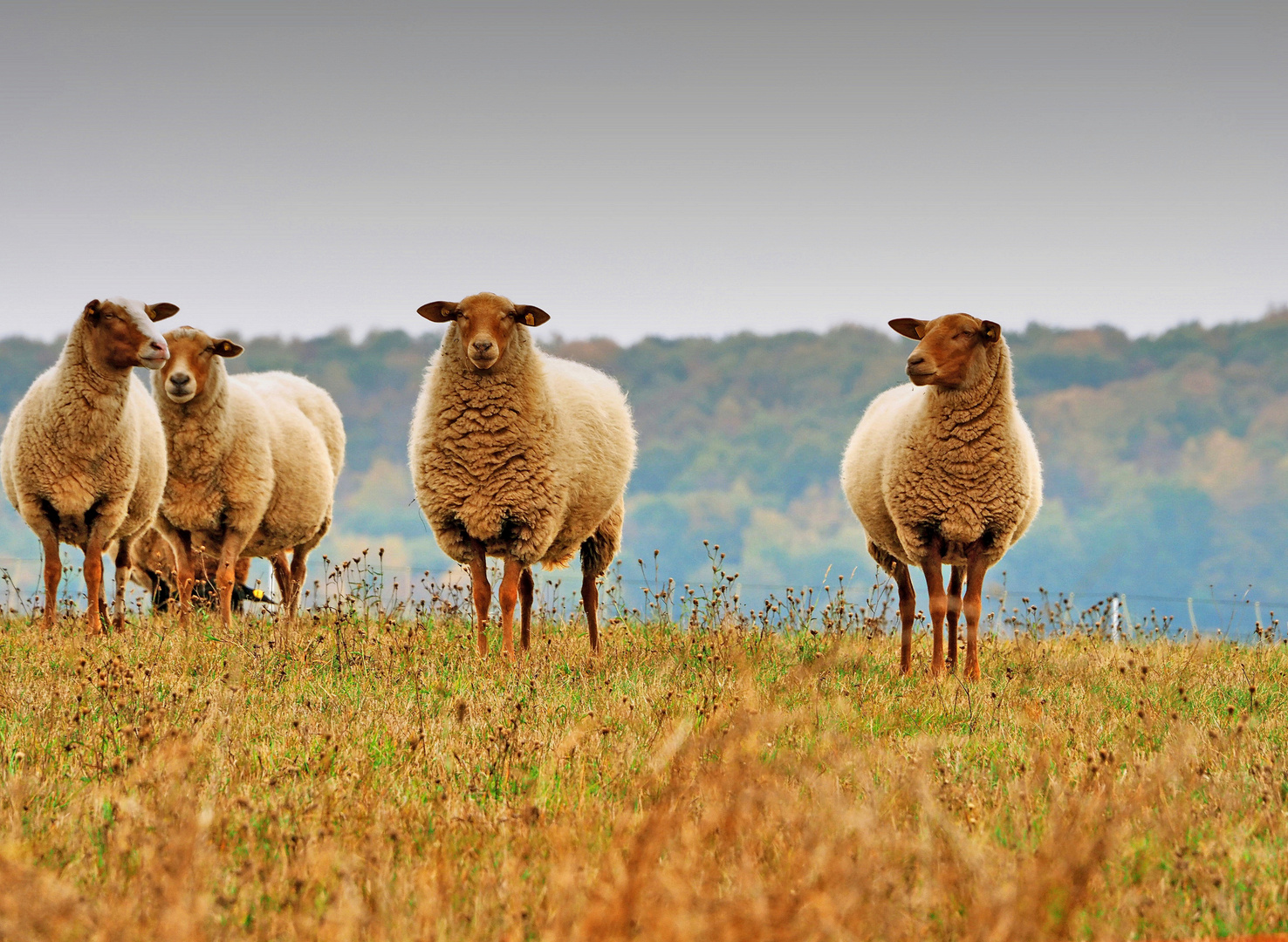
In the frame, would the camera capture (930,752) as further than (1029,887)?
Yes

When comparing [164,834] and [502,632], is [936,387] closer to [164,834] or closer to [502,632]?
[502,632]

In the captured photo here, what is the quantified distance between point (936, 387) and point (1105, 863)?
5246 mm

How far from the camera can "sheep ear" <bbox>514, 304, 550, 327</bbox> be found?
26.7ft

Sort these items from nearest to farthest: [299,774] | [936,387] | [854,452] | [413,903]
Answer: [413,903]
[299,774]
[936,387]
[854,452]

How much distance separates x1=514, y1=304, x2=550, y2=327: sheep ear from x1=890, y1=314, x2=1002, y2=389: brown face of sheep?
106 inches

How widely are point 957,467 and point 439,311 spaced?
154 inches

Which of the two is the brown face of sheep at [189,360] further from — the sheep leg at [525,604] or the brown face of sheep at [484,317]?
the sheep leg at [525,604]

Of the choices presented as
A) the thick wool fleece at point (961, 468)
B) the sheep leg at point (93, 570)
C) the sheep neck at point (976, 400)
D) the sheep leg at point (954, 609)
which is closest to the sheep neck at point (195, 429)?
the sheep leg at point (93, 570)

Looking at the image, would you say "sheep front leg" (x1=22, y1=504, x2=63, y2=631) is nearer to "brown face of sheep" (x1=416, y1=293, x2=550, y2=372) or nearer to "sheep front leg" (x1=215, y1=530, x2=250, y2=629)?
"sheep front leg" (x1=215, y1=530, x2=250, y2=629)

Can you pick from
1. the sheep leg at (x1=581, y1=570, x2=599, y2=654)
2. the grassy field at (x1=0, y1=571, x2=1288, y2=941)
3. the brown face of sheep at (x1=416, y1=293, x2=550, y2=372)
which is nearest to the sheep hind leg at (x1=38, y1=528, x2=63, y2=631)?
the grassy field at (x1=0, y1=571, x2=1288, y2=941)

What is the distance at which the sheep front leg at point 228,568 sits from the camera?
962cm

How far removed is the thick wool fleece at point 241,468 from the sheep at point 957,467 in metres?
5.77

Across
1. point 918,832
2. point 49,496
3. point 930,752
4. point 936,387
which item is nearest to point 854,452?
point 936,387

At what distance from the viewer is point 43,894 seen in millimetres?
2758
